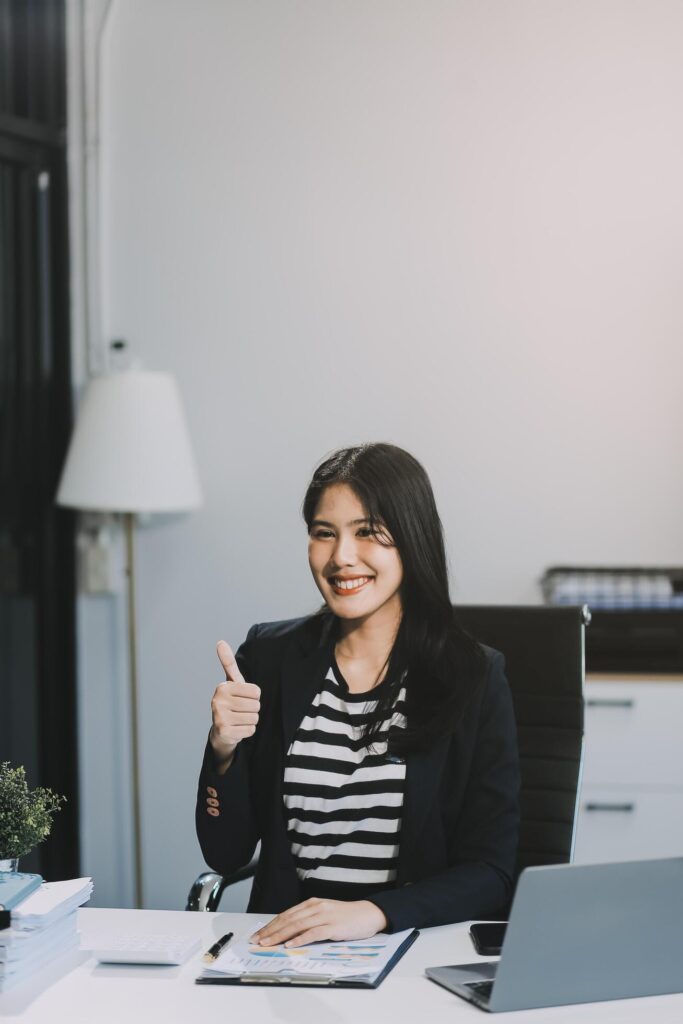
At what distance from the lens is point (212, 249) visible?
11.7ft

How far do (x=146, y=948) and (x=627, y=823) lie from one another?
6.08 feet

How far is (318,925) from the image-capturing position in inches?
57.6

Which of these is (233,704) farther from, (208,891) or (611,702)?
(611,702)

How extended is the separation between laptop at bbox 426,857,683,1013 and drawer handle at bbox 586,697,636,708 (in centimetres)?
172

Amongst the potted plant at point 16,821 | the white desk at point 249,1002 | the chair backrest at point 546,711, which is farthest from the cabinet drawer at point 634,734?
the potted plant at point 16,821

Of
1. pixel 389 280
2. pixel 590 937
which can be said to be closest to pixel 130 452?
pixel 389 280

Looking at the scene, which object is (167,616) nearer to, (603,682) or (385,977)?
(603,682)

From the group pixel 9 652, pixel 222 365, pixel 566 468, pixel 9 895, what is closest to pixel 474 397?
pixel 566 468

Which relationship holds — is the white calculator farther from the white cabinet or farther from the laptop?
the white cabinet

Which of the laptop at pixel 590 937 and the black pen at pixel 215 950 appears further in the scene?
the black pen at pixel 215 950

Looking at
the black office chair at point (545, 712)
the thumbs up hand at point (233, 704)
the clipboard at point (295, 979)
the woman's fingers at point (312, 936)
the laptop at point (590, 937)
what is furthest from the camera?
the black office chair at point (545, 712)

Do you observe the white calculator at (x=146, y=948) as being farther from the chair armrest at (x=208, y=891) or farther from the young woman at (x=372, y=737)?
the chair armrest at (x=208, y=891)

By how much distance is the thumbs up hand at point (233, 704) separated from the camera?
1.60 meters

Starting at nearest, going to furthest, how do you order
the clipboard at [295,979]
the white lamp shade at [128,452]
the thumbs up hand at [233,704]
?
the clipboard at [295,979], the thumbs up hand at [233,704], the white lamp shade at [128,452]
